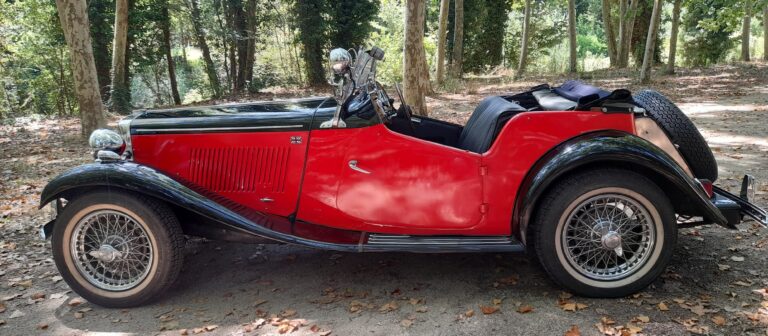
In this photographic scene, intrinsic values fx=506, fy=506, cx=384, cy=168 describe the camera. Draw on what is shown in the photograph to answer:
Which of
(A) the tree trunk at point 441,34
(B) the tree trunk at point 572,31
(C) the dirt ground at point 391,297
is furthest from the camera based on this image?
(B) the tree trunk at point 572,31

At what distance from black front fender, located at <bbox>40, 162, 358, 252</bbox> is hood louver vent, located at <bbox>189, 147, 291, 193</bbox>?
0.22m

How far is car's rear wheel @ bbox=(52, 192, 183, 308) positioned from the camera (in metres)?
3.20

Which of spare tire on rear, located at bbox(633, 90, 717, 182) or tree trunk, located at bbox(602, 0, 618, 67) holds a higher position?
tree trunk, located at bbox(602, 0, 618, 67)

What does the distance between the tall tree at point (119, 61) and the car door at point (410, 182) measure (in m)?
12.2

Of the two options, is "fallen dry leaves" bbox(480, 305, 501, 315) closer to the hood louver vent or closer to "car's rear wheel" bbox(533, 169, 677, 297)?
"car's rear wheel" bbox(533, 169, 677, 297)

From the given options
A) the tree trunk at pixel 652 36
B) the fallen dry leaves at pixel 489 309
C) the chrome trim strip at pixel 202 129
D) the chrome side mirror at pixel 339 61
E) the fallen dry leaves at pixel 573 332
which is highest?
the tree trunk at pixel 652 36

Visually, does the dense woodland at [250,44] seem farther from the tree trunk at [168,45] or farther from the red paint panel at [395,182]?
the red paint panel at [395,182]

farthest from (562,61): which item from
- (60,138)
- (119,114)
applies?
(60,138)

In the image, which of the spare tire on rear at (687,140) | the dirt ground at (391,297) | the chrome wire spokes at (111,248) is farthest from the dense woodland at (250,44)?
the chrome wire spokes at (111,248)

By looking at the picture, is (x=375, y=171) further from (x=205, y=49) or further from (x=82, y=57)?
(x=205, y=49)

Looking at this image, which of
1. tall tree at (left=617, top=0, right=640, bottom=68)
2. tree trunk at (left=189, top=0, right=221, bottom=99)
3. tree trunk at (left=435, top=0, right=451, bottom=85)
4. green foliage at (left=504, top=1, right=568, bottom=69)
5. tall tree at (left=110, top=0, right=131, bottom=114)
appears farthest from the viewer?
green foliage at (left=504, top=1, right=568, bottom=69)

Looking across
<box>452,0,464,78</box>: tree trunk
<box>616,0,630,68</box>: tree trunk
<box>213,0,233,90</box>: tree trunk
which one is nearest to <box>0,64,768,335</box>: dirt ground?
<box>452,0,464,78</box>: tree trunk

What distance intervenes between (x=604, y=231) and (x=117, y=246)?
122 inches

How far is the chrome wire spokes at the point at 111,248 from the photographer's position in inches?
128
